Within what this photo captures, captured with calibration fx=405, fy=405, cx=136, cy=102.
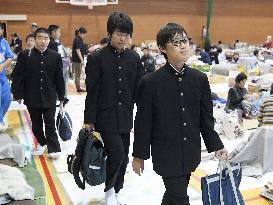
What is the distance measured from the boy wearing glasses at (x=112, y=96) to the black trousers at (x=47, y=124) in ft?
5.91

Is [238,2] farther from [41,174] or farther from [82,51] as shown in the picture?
[41,174]

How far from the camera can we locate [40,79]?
18.2 feet

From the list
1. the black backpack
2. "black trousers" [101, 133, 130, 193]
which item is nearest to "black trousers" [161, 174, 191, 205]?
"black trousers" [101, 133, 130, 193]

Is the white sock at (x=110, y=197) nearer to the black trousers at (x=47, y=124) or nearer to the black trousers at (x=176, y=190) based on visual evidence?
the black trousers at (x=176, y=190)

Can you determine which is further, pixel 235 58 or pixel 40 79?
pixel 235 58

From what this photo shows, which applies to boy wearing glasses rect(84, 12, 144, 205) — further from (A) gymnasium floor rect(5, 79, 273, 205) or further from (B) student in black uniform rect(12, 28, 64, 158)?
(B) student in black uniform rect(12, 28, 64, 158)

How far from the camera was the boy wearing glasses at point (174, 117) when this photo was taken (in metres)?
2.91

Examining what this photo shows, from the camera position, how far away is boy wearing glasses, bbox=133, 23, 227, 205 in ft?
9.55

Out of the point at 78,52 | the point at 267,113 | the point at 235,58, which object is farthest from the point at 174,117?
the point at 235,58

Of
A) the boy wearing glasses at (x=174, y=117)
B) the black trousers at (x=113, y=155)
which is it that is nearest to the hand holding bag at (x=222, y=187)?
the boy wearing glasses at (x=174, y=117)

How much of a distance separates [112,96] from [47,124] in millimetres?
1976

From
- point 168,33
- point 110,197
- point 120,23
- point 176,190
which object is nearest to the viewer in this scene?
point 168,33

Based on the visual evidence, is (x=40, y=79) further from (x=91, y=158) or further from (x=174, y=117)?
(x=174, y=117)

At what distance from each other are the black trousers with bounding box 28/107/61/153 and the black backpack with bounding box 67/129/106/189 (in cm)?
166
